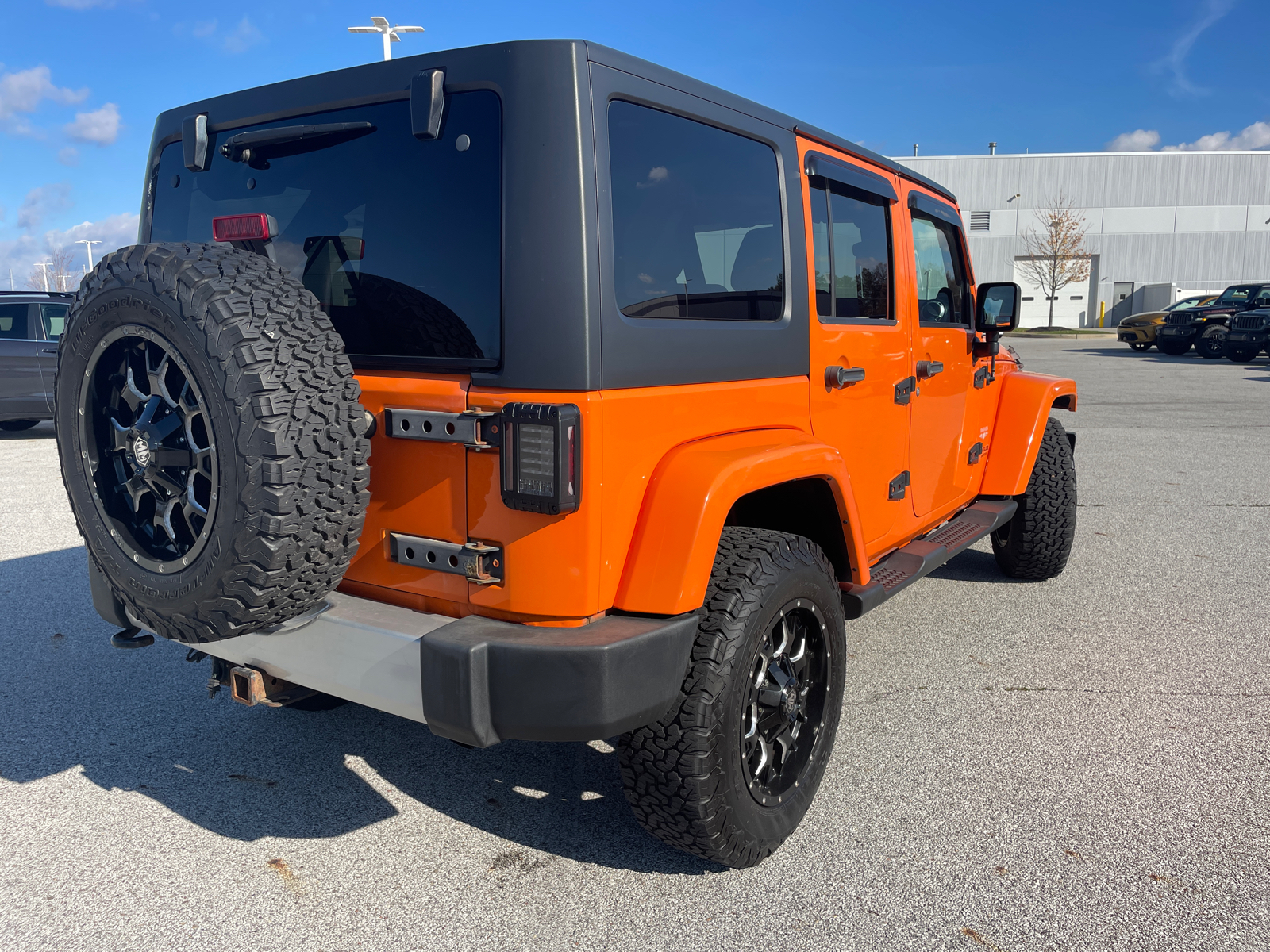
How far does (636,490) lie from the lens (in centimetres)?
224

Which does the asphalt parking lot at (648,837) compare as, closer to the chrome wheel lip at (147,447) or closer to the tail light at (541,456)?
the chrome wheel lip at (147,447)

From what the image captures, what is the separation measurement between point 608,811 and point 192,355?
6.05 ft

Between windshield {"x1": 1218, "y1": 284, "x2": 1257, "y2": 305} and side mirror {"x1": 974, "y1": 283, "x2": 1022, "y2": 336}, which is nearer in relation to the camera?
side mirror {"x1": 974, "y1": 283, "x2": 1022, "y2": 336}

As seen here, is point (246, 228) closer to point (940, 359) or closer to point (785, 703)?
point (785, 703)

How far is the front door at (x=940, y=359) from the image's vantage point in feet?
12.4

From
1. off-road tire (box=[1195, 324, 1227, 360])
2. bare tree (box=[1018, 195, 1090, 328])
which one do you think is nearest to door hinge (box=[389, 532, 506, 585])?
off-road tire (box=[1195, 324, 1227, 360])

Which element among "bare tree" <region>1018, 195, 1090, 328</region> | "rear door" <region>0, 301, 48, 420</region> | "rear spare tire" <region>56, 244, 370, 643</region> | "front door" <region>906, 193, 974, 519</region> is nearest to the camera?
"rear spare tire" <region>56, 244, 370, 643</region>

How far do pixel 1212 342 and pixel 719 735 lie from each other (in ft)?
86.1

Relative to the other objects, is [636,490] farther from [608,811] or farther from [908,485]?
[908,485]

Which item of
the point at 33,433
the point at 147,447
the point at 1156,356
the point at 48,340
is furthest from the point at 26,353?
the point at 1156,356

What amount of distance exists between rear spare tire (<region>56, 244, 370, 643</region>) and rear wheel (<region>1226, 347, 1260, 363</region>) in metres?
25.4

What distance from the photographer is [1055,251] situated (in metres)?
46.3

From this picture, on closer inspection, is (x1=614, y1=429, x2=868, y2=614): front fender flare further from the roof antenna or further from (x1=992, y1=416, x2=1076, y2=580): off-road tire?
the roof antenna

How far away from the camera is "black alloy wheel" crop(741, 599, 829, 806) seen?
256cm
